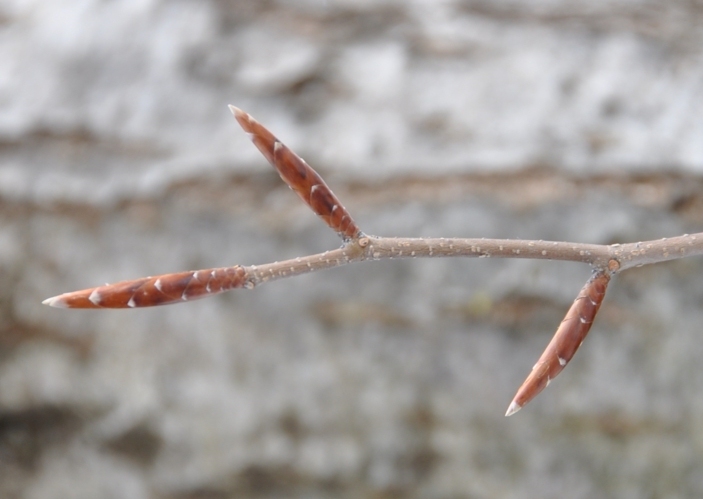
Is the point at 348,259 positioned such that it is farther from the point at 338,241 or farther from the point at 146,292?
the point at 338,241

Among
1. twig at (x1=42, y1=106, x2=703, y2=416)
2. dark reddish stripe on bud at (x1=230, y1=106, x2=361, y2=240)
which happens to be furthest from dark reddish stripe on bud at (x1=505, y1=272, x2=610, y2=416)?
dark reddish stripe on bud at (x1=230, y1=106, x2=361, y2=240)

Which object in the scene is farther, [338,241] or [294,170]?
[338,241]

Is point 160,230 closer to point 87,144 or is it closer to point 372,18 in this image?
point 87,144

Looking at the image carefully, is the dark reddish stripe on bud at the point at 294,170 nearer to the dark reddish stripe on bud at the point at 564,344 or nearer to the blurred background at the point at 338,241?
the dark reddish stripe on bud at the point at 564,344

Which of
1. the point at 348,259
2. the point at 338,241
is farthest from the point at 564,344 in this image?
the point at 338,241

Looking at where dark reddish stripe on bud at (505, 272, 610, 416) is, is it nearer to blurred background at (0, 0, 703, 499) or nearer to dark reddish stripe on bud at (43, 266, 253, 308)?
dark reddish stripe on bud at (43, 266, 253, 308)

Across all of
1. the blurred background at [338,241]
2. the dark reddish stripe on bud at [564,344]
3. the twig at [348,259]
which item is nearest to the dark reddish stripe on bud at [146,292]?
the twig at [348,259]
